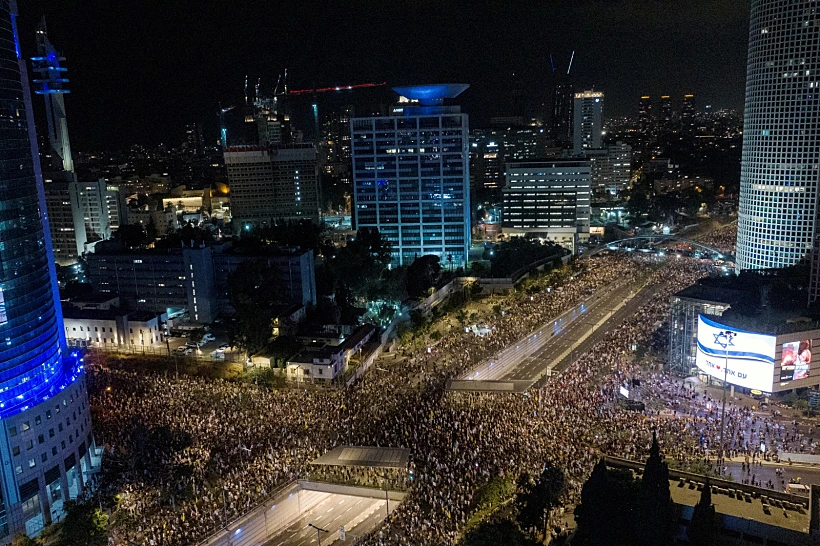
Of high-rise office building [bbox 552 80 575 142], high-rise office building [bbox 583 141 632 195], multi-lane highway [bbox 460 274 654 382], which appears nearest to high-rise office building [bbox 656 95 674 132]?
high-rise office building [bbox 552 80 575 142]

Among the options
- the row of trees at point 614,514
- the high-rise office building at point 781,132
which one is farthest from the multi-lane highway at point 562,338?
the row of trees at point 614,514

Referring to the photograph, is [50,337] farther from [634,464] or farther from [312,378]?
[634,464]

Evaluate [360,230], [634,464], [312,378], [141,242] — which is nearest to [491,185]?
[360,230]

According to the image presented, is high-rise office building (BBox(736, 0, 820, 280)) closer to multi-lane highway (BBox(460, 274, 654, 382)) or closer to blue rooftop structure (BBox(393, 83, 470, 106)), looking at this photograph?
multi-lane highway (BBox(460, 274, 654, 382))

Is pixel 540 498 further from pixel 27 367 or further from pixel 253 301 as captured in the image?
pixel 253 301

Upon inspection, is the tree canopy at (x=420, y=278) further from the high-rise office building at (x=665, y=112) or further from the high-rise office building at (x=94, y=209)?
the high-rise office building at (x=665, y=112)

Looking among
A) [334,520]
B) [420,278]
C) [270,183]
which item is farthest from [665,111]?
[334,520]
